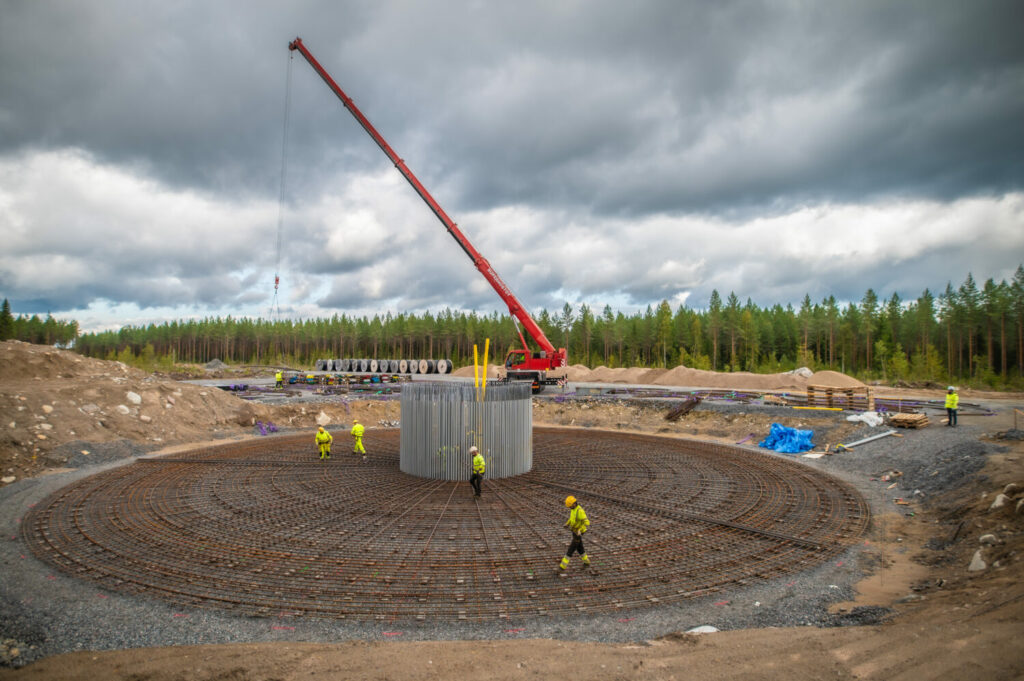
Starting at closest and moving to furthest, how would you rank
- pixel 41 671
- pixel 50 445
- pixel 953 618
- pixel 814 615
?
pixel 41 671 → pixel 953 618 → pixel 814 615 → pixel 50 445

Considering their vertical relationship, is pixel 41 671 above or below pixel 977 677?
below

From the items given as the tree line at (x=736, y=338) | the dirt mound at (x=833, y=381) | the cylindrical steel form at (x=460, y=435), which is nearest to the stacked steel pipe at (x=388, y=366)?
the tree line at (x=736, y=338)

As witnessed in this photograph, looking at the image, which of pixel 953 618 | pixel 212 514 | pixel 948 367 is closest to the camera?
pixel 953 618

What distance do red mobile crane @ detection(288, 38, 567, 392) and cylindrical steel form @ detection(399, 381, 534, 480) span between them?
18.2 meters

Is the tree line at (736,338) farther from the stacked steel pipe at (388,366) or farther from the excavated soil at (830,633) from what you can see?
the excavated soil at (830,633)

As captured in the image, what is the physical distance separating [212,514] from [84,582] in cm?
366

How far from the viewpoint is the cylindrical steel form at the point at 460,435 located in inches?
605

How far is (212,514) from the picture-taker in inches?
473

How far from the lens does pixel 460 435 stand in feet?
50.5

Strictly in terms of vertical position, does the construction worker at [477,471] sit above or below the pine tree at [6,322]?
below

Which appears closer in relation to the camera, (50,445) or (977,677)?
(977,677)

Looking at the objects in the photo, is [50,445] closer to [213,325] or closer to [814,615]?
[814,615]

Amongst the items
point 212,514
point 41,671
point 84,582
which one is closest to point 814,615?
point 41,671

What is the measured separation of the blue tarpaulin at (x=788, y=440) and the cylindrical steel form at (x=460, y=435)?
457 inches
